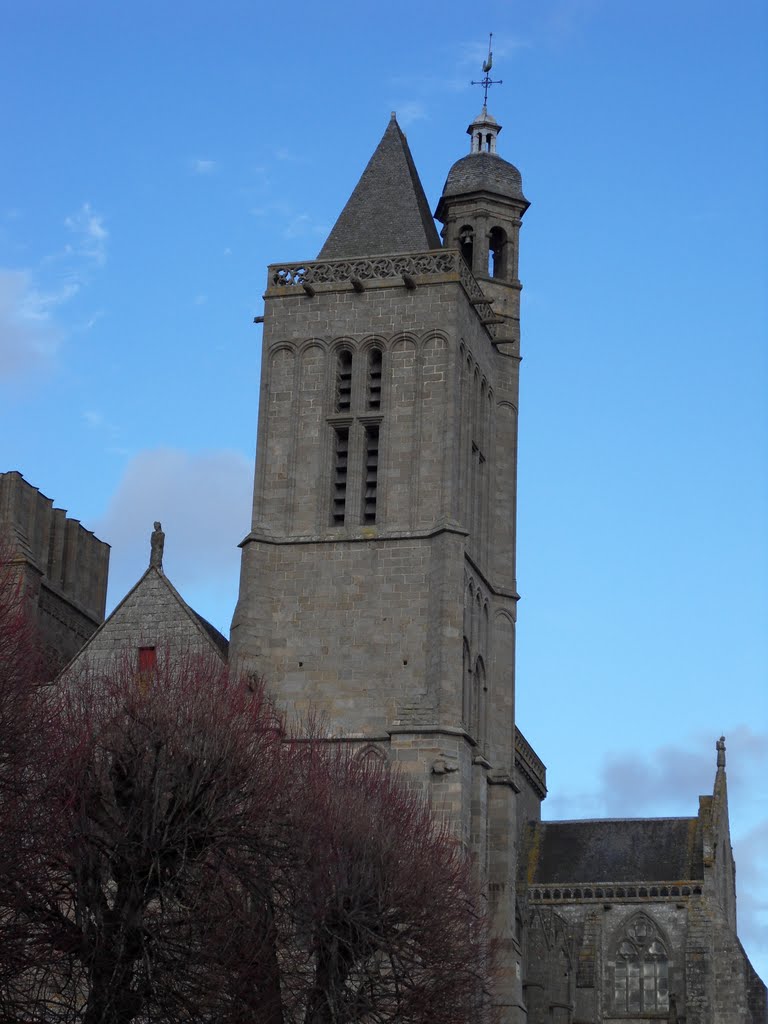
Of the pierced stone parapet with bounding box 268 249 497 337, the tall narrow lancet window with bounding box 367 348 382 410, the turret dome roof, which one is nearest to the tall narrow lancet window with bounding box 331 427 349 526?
the tall narrow lancet window with bounding box 367 348 382 410

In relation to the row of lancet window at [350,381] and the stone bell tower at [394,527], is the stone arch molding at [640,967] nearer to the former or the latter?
the stone bell tower at [394,527]

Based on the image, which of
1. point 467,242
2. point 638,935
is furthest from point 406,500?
point 638,935

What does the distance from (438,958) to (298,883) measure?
2854 millimetres

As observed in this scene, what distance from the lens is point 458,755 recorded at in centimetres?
4481

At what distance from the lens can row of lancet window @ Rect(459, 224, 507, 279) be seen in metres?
54.5

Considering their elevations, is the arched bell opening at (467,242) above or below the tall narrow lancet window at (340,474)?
above

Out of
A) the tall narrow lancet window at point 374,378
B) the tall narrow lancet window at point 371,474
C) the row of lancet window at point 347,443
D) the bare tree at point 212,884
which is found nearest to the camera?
the bare tree at point 212,884

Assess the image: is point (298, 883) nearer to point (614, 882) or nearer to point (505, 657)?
point (505, 657)

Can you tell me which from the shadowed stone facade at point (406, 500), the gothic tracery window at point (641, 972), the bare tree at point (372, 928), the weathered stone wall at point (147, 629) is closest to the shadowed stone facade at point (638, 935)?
the gothic tracery window at point (641, 972)

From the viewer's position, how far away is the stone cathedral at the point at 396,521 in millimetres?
46344

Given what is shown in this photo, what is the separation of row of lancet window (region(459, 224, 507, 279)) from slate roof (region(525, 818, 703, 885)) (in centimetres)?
1856

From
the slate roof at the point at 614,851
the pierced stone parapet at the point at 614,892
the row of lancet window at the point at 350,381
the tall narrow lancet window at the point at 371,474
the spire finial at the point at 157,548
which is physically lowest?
the pierced stone parapet at the point at 614,892

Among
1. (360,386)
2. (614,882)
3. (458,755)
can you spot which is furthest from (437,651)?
(614,882)

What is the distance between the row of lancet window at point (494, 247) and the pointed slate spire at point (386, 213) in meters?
1.47
